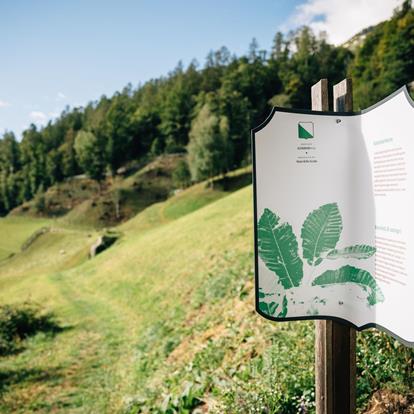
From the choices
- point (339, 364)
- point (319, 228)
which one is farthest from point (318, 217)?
point (339, 364)

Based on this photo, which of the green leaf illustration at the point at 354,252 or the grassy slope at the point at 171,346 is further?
the grassy slope at the point at 171,346

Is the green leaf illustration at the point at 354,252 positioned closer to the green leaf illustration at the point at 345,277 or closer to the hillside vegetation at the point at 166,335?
the green leaf illustration at the point at 345,277

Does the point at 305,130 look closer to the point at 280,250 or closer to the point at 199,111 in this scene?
the point at 280,250

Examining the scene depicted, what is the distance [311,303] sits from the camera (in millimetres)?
2859

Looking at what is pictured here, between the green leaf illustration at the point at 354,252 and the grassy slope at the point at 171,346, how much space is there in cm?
175

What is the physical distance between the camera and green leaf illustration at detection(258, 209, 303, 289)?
280cm

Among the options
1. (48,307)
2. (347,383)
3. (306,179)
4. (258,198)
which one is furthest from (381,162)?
(48,307)

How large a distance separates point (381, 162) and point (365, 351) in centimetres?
233

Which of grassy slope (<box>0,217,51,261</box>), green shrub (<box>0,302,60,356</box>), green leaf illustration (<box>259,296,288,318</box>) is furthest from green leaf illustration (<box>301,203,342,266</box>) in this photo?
grassy slope (<box>0,217,51,261</box>)

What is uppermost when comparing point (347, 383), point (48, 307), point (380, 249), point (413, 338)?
point (380, 249)

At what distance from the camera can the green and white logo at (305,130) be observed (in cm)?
278

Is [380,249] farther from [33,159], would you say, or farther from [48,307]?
[33,159]

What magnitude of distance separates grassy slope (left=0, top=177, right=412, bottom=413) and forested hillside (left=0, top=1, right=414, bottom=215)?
152ft

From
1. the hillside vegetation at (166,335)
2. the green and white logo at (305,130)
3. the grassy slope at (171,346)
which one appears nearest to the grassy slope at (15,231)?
the hillside vegetation at (166,335)
